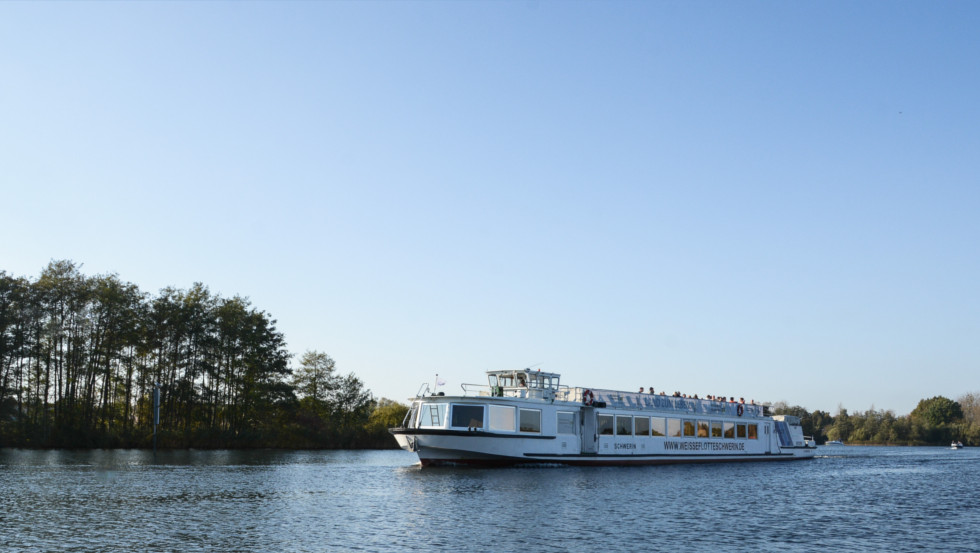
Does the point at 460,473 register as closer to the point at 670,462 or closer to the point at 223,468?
the point at 223,468

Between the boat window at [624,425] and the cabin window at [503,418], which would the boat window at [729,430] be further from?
the cabin window at [503,418]

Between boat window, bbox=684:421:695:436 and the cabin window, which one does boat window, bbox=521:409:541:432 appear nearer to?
the cabin window

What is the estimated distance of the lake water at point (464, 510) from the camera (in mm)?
25984

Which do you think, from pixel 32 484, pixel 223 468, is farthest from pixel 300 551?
pixel 223 468

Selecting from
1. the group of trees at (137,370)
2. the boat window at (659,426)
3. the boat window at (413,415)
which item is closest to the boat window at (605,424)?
the boat window at (659,426)

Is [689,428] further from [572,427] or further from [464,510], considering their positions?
[464,510]

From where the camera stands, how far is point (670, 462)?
64.8 metres

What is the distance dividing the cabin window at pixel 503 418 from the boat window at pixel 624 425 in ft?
35.1

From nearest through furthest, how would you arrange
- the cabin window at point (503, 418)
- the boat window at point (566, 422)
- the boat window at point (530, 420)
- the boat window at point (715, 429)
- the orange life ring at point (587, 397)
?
the cabin window at point (503, 418), the boat window at point (530, 420), the boat window at point (566, 422), the orange life ring at point (587, 397), the boat window at point (715, 429)

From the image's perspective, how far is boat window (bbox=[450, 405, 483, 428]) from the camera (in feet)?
169

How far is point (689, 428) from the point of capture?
219ft

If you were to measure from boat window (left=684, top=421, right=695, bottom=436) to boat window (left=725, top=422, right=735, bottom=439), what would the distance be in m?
5.25

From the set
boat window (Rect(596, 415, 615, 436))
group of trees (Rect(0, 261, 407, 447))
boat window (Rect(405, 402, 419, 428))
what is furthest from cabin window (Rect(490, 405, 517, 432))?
group of trees (Rect(0, 261, 407, 447))

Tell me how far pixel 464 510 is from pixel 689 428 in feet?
123
